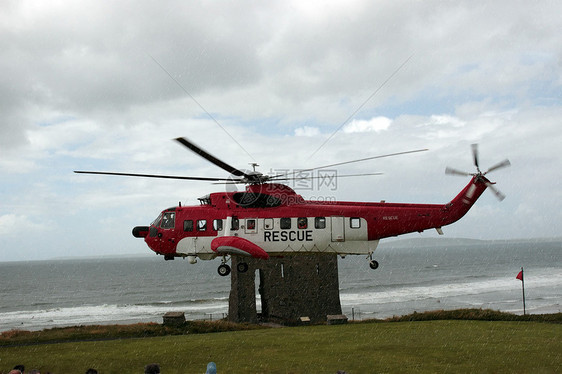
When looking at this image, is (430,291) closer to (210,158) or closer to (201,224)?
(201,224)

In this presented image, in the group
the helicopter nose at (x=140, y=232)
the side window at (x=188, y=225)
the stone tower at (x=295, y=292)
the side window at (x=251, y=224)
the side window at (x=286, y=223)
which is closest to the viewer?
the side window at (x=286, y=223)

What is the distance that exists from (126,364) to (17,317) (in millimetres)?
72061

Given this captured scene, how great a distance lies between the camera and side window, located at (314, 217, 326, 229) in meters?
17.9

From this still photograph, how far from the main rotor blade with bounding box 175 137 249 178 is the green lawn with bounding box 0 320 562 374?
9551 mm

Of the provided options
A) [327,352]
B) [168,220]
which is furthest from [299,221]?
[327,352]

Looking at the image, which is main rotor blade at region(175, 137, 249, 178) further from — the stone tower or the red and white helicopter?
the stone tower

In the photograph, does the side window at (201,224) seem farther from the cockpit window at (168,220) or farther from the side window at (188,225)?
the cockpit window at (168,220)

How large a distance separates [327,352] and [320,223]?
31.4ft

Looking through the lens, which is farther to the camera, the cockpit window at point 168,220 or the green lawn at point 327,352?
the green lawn at point 327,352

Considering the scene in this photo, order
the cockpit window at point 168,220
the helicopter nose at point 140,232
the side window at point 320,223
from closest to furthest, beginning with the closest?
the side window at point 320,223 → the cockpit window at point 168,220 → the helicopter nose at point 140,232

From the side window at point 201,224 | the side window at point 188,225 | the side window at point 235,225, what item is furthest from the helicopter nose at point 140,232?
the side window at point 235,225

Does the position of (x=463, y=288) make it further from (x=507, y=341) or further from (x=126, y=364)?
(x=126, y=364)

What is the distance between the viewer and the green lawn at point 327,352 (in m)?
20.9

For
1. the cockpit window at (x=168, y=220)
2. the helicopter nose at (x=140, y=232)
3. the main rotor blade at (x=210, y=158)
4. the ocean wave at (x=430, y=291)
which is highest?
the main rotor blade at (x=210, y=158)
